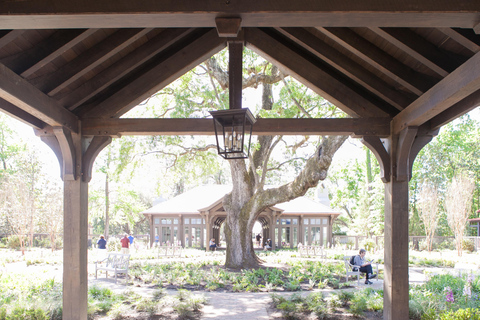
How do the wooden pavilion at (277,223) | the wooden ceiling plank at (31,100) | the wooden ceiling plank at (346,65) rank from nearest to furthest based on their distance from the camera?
the wooden ceiling plank at (31,100)
the wooden ceiling plank at (346,65)
the wooden pavilion at (277,223)

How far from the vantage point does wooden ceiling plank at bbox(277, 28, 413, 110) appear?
19.1 feet

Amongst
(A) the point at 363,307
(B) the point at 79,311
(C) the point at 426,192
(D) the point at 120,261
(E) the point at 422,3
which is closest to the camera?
(E) the point at 422,3

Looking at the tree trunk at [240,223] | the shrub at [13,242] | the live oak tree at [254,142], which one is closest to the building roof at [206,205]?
the shrub at [13,242]

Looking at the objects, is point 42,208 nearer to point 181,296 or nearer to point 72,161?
point 181,296

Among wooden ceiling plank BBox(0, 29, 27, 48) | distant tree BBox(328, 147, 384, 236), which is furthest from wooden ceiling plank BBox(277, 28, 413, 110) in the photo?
→ distant tree BBox(328, 147, 384, 236)

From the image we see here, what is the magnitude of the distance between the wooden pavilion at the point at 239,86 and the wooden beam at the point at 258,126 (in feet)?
0.05

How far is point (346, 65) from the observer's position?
593 centimetres

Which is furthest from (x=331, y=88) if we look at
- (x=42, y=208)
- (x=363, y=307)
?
(x=42, y=208)

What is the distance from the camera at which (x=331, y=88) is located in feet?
20.6

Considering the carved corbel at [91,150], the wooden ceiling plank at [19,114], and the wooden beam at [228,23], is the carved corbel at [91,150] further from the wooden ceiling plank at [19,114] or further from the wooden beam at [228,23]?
the wooden beam at [228,23]

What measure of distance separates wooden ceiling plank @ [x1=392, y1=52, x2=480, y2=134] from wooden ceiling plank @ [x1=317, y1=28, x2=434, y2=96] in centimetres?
26

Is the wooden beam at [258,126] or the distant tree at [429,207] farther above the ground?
the wooden beam at [258,126]

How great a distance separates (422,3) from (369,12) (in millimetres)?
358

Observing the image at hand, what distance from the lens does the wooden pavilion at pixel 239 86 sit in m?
4.71
